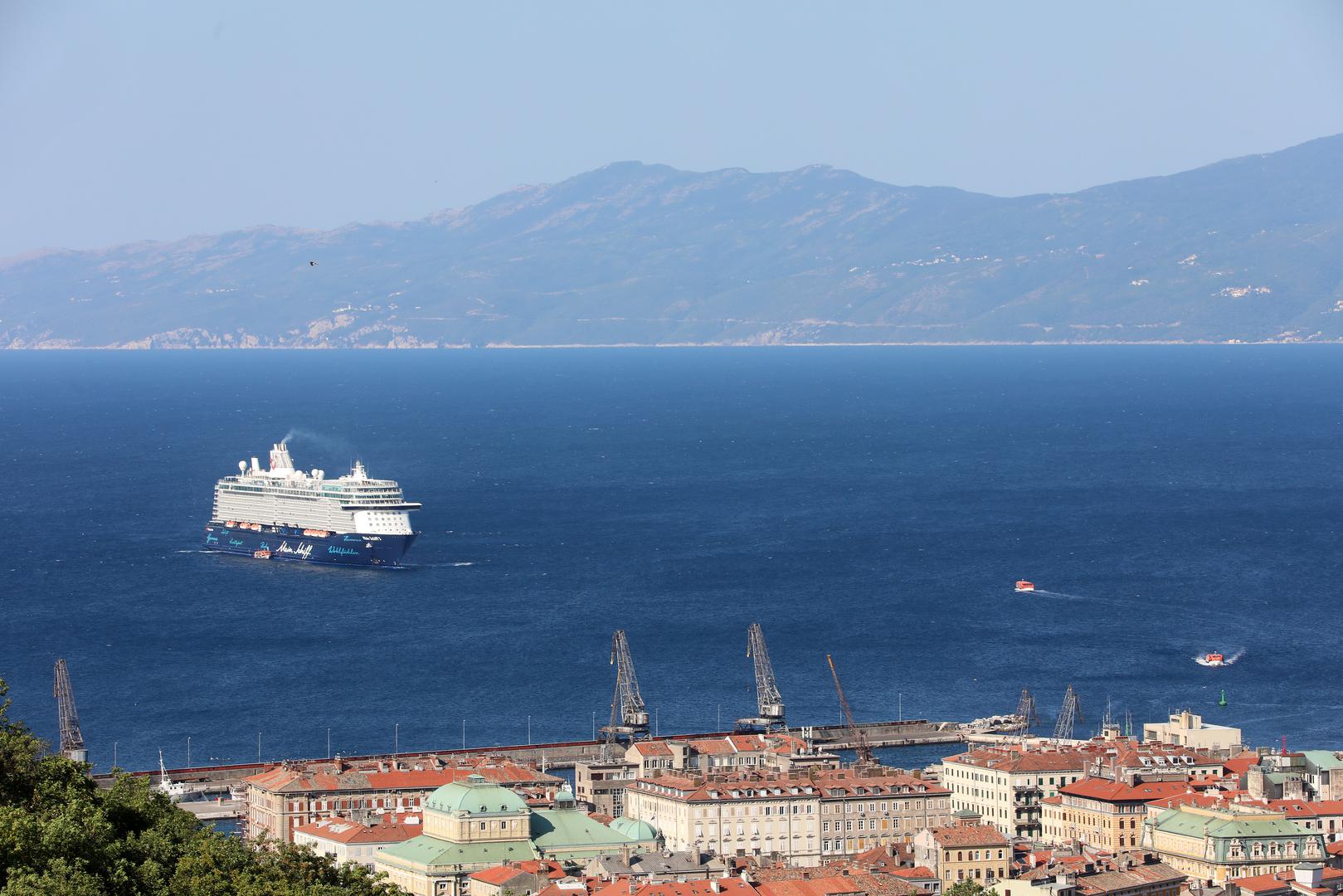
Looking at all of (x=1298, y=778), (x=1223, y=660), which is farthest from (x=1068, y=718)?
(x=1298, y=778)

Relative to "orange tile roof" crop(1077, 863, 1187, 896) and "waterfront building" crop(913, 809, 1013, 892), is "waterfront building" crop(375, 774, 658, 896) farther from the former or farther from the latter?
"orange tile roof" crop(1077, 863, 1187, 896)

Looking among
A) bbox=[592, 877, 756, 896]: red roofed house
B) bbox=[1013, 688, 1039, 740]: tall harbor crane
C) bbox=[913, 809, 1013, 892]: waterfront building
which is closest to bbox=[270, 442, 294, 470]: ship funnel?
bbox=[1013, 688, 1039, 740]: tall harbor crane

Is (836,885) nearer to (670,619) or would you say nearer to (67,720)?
(67,720)

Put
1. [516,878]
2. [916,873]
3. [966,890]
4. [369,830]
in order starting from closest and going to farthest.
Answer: [966,890] → [516,878] → [916,873] → [369,830]

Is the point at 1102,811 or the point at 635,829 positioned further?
the point at 1102,811

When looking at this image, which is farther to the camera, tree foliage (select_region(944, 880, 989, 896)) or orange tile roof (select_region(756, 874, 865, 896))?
orange tile roof (select_region(756, 874, 865, 896))

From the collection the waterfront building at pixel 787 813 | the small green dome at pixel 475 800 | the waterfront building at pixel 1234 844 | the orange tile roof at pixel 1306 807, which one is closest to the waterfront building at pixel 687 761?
the waterfront building at pixel 787 813

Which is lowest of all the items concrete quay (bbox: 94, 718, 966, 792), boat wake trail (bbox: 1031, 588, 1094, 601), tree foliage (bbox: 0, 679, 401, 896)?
concrete quay (bbox: 94, 718, 966, 792)
